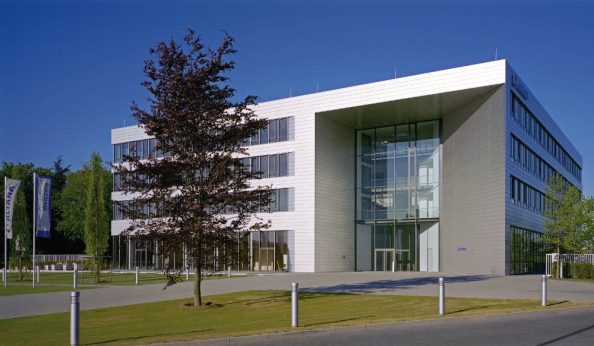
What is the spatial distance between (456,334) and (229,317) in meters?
7.48

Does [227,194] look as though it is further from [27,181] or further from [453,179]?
[27,181]

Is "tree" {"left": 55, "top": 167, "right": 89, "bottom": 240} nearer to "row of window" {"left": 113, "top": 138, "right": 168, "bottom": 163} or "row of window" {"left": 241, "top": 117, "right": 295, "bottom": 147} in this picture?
"row of window" {"left": 113, "top": 138, "right": 168, "bottom": 163}

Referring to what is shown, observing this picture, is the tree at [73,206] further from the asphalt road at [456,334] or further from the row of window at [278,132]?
the asphalt road at [456,334]

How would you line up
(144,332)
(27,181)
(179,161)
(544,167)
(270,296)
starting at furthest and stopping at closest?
(27,181) < (544,167) < (270,296) < (179,161) < (144,332)

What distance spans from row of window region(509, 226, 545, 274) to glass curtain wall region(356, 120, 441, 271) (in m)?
6.25

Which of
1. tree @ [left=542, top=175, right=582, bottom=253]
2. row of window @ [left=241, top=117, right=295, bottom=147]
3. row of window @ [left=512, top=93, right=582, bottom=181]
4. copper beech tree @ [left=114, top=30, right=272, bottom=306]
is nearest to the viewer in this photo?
copper beech tree @ [left=114, top=30, right=272, bottom=306]

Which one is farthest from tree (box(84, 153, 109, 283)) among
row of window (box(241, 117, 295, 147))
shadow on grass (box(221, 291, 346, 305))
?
shadow on grass (box(221, 291, 346, 305))

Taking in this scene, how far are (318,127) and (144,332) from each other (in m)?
35.2

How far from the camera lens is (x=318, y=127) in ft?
159

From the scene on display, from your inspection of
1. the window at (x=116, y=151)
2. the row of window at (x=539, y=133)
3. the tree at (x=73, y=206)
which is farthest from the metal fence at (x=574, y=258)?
the tree at (x=73, y=206)

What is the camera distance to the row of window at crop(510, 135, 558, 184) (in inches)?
1744

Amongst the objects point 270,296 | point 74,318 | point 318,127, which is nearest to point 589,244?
point 318,127

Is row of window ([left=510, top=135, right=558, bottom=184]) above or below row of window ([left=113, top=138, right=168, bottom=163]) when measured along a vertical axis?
below

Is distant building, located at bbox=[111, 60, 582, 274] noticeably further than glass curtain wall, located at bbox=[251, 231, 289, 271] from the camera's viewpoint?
No
